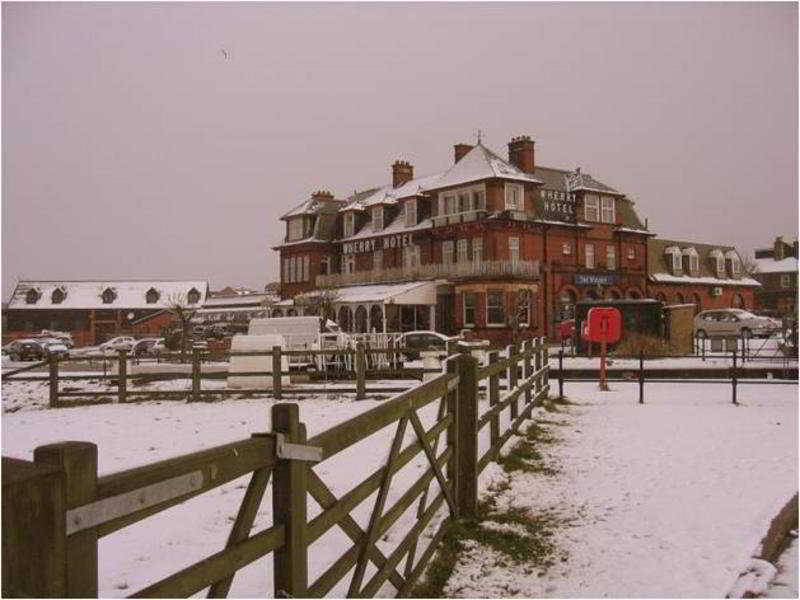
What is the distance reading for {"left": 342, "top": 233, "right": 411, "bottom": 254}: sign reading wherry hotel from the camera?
136ft

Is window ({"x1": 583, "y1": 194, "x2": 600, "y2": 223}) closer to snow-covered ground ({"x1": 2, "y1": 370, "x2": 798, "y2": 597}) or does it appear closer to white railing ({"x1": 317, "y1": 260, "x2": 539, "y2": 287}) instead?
white railing ({"x1": 317, "y1": 260, "x2": 539, "y2": 287})

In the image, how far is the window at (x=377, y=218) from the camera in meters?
43.5

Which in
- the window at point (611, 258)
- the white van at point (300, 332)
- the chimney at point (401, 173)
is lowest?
the white van at point (300, 332)

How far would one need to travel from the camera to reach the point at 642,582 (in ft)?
14.2

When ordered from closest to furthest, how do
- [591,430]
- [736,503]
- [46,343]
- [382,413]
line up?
1. [382,413]
2. [736,503]
3. [591,430]
4. [46,343]

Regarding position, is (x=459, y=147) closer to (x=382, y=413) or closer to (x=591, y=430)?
(x=591, y=430)

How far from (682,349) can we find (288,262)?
29.3m

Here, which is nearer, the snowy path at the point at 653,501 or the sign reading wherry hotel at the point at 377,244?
the snowy path at the point at 653,501

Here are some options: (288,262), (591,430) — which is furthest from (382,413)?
(288,262)

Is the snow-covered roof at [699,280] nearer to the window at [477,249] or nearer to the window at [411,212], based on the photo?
the window at [477,249]

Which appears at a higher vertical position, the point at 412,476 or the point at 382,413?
the point at 382,413

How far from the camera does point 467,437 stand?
574 cm

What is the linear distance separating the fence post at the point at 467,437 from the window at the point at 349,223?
4043 centimetres

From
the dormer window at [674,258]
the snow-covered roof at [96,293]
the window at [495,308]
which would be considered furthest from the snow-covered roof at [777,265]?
the snow-covered roof at [96,293]
